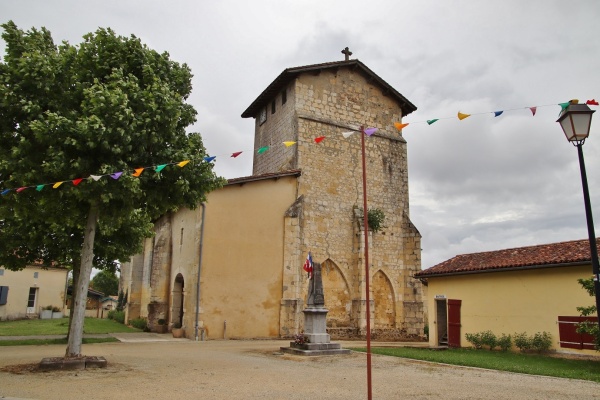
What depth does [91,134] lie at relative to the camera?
29.9 feet

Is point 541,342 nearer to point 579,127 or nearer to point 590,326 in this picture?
point 590,326

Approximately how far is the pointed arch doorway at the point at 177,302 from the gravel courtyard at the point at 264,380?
850 centimetres

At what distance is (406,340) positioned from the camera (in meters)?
21.1

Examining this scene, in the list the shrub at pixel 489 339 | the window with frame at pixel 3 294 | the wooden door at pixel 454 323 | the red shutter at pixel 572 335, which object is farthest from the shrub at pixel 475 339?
the window with frame at pixel 3 294

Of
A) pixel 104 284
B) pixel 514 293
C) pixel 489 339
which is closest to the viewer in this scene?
pixel 514 293

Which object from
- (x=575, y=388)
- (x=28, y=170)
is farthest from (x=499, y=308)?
(x=28, y=170)

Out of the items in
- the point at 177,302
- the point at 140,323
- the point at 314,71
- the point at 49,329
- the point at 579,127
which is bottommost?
the point at 49,329

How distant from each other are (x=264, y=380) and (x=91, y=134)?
5.93m

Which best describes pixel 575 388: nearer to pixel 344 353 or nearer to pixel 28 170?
pixel 344 353

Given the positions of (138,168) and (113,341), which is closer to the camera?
(138,168)

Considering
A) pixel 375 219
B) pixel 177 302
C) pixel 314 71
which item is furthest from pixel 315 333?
pixel 314 71

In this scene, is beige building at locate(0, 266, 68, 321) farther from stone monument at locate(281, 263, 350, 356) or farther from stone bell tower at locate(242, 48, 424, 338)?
stone monument at locate(281, 263, 350, 356)

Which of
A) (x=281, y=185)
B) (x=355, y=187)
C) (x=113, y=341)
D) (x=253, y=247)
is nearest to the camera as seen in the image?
(x=113, y=341)

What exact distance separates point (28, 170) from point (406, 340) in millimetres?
17184
